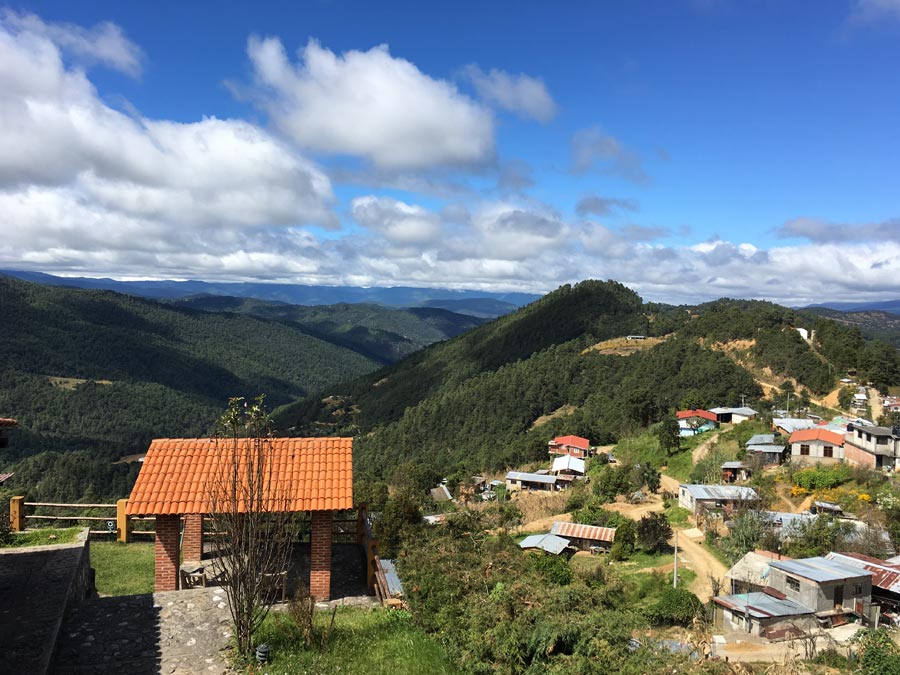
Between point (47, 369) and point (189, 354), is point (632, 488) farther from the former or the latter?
point (189, 354)

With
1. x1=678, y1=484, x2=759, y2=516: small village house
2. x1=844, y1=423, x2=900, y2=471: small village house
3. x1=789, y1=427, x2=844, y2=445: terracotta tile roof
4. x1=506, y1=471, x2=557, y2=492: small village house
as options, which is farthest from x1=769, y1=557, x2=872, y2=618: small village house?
x1=506, y1=471, x2=557, y2=492: small village house

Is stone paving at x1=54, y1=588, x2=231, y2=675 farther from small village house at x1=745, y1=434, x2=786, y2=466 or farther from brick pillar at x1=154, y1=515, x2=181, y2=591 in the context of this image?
small village house at x1=745, y1=434, x2=786, y2=466

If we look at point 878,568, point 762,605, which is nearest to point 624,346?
point 878,568

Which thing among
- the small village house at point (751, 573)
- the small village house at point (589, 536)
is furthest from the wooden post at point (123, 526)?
the small village house at point (589, 536)

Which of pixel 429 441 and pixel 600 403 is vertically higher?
pixel 600 403

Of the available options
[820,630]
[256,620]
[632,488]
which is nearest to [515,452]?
[632,488]

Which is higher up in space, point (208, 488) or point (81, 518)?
point (208, 488)

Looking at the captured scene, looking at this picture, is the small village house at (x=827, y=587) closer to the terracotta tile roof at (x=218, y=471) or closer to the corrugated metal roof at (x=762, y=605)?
the corrugated metal roof at (x=762, y=605)

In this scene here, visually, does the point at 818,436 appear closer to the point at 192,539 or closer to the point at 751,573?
the point at 751,573
